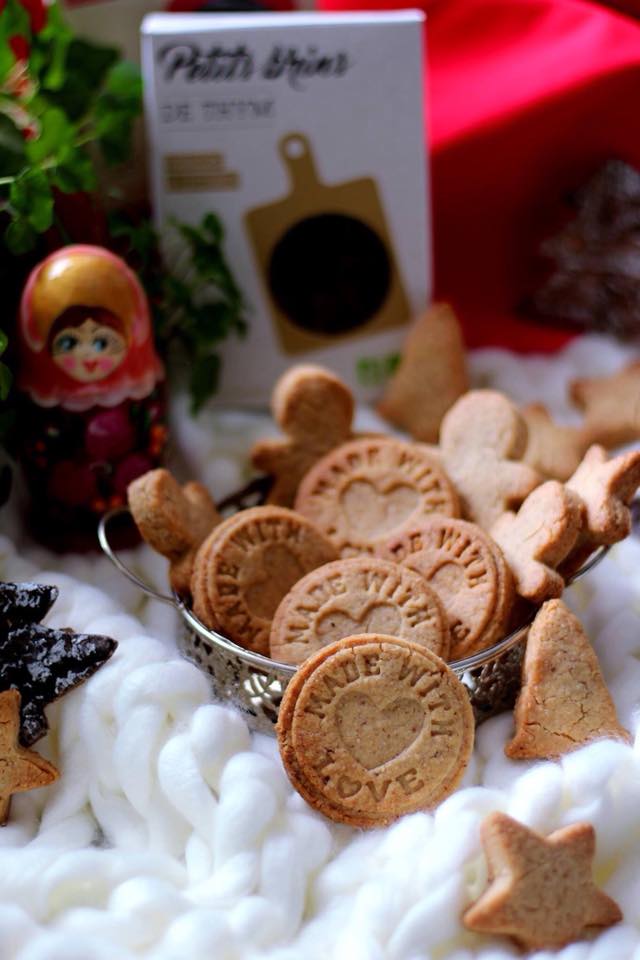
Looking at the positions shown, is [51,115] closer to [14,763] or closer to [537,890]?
[14,763]

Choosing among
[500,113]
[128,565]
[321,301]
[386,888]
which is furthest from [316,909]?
[500,113]

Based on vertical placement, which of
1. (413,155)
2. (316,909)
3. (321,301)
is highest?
(413,155)

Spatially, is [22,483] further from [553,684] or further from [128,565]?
[553,684]

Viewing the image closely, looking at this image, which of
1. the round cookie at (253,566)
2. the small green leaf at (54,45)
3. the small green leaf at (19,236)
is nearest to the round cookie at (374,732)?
the round cookie at (253,566)

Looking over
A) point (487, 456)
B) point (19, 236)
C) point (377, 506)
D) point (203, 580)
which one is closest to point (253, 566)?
point (203, 580)

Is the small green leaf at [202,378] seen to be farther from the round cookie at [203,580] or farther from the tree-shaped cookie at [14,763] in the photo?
the tree-shaped cookie at [14,763]

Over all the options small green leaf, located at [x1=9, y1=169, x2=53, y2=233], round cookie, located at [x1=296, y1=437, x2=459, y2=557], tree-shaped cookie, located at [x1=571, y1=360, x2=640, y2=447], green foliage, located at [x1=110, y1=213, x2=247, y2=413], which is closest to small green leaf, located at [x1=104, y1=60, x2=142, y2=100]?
green foliage, located at [x1=110, y1=213, x2=247, y2=413]

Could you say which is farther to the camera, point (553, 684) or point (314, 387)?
point (314, 387)
